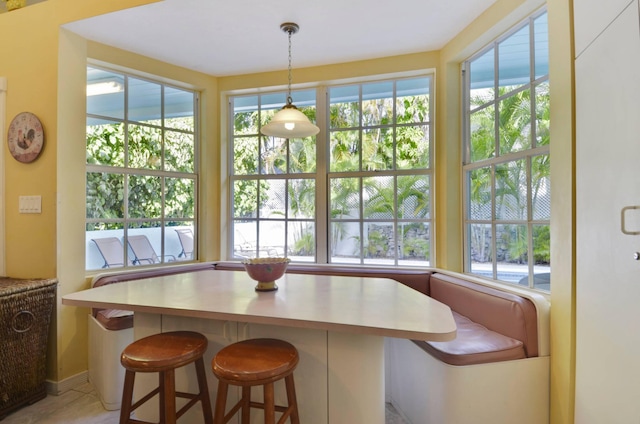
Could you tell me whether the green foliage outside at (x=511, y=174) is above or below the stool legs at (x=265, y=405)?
above

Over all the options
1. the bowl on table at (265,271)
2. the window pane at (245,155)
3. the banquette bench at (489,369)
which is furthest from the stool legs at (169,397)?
the window pane at (245,155)

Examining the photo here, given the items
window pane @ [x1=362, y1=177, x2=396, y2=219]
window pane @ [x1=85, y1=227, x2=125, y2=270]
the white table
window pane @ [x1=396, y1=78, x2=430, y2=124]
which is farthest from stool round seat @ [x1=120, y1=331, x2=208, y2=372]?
window pane @ [x1=396, y1=78, x2=430, y2=124]

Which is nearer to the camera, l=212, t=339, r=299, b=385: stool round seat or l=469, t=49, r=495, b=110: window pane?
l=212, t=339, r=299, b=385: stool round seat

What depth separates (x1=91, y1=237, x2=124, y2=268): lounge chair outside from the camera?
2.70 meters

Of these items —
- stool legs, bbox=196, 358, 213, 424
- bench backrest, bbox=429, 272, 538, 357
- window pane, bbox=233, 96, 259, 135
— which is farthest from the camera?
window pane, bbox=233, 96, 259, 135

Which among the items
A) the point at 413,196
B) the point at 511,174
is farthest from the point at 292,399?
the point at 413,196

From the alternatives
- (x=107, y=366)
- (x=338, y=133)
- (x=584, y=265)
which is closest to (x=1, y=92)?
(x=107, y=366)

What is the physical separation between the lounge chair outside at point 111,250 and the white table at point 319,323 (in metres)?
1.20

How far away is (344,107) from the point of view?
10.3ft

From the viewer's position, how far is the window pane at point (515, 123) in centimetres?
210

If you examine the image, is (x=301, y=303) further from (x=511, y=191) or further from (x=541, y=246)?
(x=511, y=191)

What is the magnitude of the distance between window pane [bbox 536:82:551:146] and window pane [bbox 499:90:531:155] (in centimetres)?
6

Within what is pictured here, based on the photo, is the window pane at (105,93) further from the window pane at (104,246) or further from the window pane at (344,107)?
the window pane at (344,107)

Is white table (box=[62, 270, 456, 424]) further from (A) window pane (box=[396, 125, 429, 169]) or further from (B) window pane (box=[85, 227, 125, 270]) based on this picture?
(A) window pane (box=[396, 125, 429, 169])
